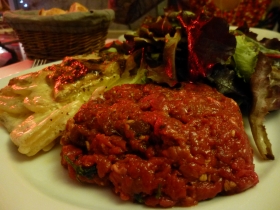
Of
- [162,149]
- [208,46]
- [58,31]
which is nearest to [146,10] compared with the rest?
[58,31]

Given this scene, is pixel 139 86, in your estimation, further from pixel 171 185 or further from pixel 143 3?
pixel 143 3

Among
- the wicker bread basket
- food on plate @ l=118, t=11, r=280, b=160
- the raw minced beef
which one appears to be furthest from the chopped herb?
the wicker bread basket

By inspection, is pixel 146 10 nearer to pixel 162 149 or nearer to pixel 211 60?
pixel 211 60

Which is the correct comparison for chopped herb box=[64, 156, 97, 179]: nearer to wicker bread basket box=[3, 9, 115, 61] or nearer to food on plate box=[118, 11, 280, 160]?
food on plate box=[118, 11, 280, 160]

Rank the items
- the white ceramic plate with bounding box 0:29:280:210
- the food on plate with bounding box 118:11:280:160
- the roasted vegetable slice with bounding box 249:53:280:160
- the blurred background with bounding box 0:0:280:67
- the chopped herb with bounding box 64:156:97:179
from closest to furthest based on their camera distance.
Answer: the white ceramic plate with bounding box 0:29:280:210, the chopped herb with bounding box 64:156:97:179, the roasted vegetable slice with bounding box 249:53:280:160, the food on plate with bounding box 118:11:280:160, the blurred background with bounding box 0:0:280:67

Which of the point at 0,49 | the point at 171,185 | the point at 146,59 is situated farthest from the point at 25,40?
the point at 171,185

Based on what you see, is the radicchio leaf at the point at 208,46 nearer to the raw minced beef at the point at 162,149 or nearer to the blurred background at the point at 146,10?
the raw minced beef at the point at 162,149
